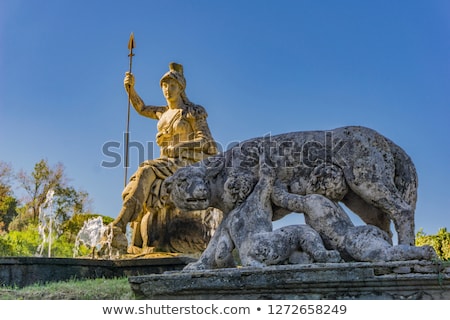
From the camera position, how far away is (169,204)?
1073cm

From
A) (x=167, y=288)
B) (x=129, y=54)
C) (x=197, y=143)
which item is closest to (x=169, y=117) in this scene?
(x=197, y=143)

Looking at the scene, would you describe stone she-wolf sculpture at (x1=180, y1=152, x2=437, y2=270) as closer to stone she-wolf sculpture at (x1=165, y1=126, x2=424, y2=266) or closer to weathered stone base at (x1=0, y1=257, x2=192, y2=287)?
stone she-wolf sculpture at (x1=165, y1=126, x2=424, y2=266)

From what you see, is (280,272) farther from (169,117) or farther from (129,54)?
(129,54)

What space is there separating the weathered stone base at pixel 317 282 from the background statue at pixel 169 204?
5.78m

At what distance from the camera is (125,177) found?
11.9 metres

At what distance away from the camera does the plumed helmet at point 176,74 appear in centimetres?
1155

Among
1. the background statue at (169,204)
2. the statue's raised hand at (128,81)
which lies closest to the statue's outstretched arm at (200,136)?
the background statue at (169,204)

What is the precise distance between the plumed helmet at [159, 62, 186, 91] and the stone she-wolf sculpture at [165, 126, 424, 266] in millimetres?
6453

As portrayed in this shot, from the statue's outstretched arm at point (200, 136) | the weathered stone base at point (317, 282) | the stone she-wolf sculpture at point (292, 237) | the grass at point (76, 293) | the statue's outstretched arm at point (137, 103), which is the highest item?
the statue's outstretched arm at point (137, 103)

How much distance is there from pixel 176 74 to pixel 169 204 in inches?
108

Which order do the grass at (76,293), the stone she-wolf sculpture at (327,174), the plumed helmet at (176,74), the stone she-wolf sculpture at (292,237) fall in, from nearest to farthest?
the stone she-wolf sculpture at (292,237) < the stone she-wolf sculpture at (327,174) < the grass at (76,293) < the plumed helmet at (176,74)

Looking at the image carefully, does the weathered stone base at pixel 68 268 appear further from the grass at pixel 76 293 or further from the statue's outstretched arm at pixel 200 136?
the statue's outstretched arm at pixel 200 136

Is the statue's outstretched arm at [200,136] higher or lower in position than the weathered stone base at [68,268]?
higher

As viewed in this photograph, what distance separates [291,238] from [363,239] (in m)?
0.57
